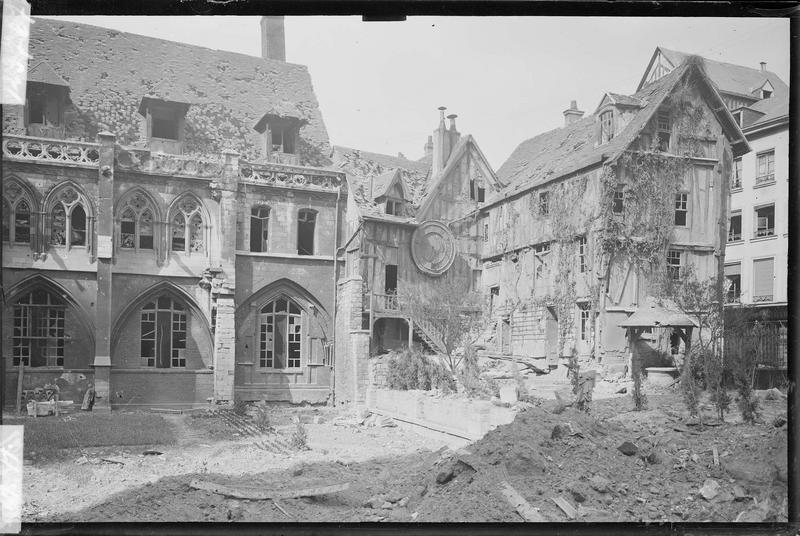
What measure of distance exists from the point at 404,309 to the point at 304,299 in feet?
5.29

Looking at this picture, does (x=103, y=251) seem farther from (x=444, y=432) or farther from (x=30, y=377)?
(x=444, y=432)

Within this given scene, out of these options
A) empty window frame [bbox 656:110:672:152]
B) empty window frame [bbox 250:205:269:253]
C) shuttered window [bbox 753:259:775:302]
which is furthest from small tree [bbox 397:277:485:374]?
shuttered window [bbox 753:259:775:302]

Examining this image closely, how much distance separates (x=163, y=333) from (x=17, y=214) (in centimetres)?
263

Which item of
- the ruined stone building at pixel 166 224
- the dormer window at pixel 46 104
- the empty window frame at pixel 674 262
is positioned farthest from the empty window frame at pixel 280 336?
the empty window frame at pixel 674 262

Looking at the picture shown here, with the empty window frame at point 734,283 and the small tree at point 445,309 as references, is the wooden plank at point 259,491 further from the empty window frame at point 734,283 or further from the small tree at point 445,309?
the empty window frame at point 734,283

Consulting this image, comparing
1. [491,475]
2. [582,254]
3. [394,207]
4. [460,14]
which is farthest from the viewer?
[394,207]

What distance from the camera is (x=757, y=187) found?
8.75 metres

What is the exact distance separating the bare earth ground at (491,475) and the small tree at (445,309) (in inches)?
65.5

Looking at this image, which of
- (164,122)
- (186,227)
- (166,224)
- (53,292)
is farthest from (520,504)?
(164,122)

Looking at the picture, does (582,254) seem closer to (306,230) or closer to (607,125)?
(607,125)

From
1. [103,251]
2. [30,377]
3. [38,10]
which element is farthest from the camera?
[103,251]

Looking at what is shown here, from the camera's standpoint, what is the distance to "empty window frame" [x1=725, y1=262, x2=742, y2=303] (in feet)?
28.6

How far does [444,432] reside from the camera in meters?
9.91

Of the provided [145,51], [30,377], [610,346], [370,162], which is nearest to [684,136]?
[610,346]
